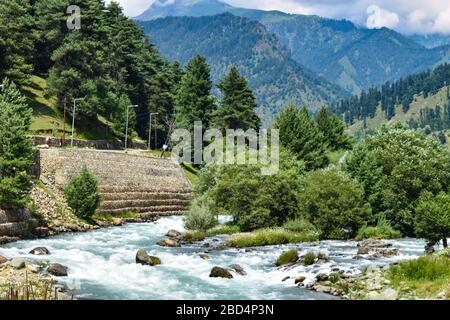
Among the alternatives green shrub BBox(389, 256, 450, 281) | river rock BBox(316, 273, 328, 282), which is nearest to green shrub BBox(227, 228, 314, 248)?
river rock BBox(316, 273, 328, 282)

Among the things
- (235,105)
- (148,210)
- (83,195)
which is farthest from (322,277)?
(235,105)

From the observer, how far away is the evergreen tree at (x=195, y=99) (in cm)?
11388

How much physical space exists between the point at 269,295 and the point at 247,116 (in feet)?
274

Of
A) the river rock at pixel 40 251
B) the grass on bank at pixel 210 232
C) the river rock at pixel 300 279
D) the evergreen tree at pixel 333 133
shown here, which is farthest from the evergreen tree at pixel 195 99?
the river rock at pixel 300 279

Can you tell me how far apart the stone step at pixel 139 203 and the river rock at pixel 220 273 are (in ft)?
127

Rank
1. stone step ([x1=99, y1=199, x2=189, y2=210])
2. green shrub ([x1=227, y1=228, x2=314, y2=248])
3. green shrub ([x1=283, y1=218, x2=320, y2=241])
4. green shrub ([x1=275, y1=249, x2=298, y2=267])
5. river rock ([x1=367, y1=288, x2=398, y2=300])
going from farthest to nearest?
1. stone step ([x1=99, y1=199, x2=189, y2=210])
2. green shrub ([x1=283, y1=218, x2=320, y2=241])
3. green shrub ([x1=227, y1=228, x2=314, y2=248])
4. green shrub ([x1=275, y1=249, x2=298, y2=267])
5. river rock ([x1=367, y1=288, x2=398, y2=300])

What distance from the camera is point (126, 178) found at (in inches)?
3118

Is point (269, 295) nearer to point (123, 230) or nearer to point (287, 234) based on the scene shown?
point (287, 234)

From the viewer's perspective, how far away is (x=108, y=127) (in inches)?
4294

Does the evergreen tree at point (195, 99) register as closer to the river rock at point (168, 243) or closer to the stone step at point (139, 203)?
the stone step at point (139, 203)

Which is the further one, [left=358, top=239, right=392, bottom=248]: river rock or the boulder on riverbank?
[left=358, top=239, right=392, bottom=248]: river rock

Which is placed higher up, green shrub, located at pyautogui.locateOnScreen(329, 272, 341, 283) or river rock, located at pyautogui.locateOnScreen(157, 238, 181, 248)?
green shrub, located at pyautogui.locateOnScreen(329, 272, 341, 283)

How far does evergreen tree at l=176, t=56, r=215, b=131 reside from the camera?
113875 mm

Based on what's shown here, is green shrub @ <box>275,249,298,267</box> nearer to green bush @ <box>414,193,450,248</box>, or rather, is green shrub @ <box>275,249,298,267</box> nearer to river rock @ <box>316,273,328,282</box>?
river rock @ <box>316,273,328,282</box>
